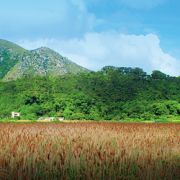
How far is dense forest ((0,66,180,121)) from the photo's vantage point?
276 feet

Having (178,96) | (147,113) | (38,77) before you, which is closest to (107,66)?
(38,77)

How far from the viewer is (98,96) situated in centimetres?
9638

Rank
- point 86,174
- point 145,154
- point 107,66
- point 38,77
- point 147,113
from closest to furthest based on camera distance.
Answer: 1. point 86,174
2. point 145,154
3. point 147,113
4. point 38,77
5. point 107,66

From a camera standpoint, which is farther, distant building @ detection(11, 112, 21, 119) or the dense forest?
distant building @ detection(11, 112, 21, 119)

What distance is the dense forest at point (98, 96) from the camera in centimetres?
8425

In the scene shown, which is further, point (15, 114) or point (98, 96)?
point (98, 96)

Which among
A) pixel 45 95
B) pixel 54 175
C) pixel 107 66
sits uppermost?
pixel 107 66

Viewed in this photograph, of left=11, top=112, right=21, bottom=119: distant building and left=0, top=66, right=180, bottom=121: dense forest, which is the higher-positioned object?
left=0, top=66, right=180, bottom=121: dense forest

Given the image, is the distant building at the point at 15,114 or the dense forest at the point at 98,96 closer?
Result: the dense forest at the point at 98,96

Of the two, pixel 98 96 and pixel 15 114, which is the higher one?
pixel 98 96

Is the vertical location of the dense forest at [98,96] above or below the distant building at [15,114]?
above

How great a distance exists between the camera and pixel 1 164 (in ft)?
21.6

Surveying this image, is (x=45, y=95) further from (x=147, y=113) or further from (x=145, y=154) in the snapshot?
(x=145, y=154)

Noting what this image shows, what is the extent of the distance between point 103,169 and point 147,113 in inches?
3024
